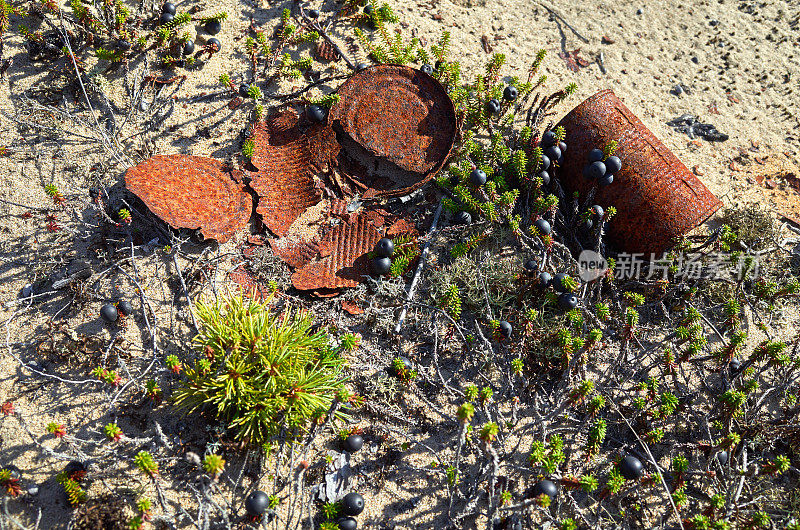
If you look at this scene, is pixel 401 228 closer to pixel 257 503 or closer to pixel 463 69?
pixel 463 69

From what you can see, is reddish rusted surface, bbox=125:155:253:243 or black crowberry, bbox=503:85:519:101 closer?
reddish rusted surface, bbox=125:155:253:243

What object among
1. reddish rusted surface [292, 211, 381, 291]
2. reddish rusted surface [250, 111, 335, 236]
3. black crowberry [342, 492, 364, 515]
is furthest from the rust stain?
black crowberry [342, 492, 364, 515]

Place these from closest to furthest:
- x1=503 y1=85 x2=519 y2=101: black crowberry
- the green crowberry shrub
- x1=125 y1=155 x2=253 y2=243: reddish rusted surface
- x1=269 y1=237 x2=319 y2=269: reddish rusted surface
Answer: the green crowberry shrub → x1=125 y1=155 x2=253 y2=243: reddish rusted surface → x1=269 y1=237 x2=319 y2=269: reddish rusted surface → x1=503 y1=85 x2=519 y2=101: black crowberry

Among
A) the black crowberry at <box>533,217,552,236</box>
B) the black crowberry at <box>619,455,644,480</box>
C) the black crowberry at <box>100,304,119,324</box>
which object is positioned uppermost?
the black crowberry at <box>533,217,552,236</box>

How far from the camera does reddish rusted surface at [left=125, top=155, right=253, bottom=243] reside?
3.87 m

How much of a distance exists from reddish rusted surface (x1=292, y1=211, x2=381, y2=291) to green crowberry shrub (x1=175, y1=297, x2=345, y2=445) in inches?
23.3

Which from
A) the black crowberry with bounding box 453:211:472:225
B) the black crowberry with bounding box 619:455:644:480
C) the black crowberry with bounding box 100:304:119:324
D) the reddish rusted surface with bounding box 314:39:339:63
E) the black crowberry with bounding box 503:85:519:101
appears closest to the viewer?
the black crowberry with bounding box 619:455:644:480

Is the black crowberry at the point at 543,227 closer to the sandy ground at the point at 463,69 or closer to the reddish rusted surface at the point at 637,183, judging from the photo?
the reddish rusted surface at the point at 637,183

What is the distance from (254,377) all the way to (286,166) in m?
2.02

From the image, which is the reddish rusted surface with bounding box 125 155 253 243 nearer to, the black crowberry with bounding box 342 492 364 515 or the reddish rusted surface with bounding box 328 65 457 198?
the reddish rusted surface with bounding box 328 65 457 198

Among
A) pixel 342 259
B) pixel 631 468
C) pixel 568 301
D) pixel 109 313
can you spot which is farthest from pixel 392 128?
pixel 631 468

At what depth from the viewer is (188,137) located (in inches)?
181

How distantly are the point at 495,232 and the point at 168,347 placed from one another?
288 centimetres

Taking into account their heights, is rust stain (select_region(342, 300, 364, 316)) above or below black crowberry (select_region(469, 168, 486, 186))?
below
